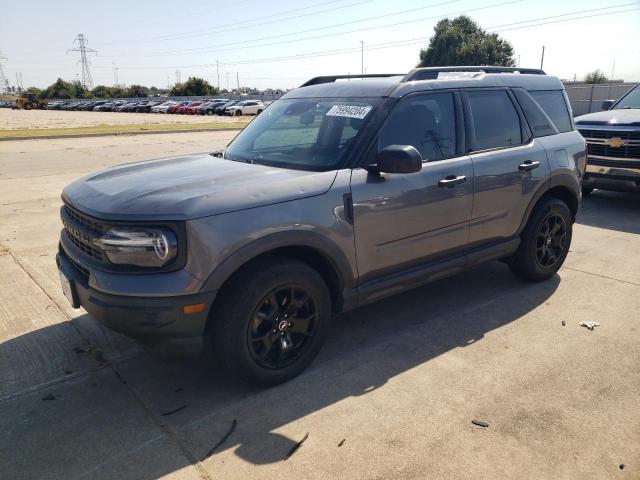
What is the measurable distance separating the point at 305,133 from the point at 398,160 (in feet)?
3.07

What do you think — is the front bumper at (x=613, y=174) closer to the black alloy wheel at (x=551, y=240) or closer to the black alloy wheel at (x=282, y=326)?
the black alloy wheel at (x=551, y=240)

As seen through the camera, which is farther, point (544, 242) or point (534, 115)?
point (544, 242)

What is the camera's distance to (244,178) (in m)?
3.28

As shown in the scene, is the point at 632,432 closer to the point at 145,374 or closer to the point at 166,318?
the point at 166,318

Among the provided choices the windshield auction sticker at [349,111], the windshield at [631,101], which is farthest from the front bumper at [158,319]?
the windshield at [631,101]

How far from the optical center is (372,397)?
10.4 feet

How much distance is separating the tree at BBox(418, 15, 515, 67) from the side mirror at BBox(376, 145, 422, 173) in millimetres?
71633

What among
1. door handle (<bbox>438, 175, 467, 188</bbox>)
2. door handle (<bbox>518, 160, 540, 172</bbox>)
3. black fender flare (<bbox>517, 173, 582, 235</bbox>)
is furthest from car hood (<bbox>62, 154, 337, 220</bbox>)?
black fender flare (<bbox>517, 173, 582, 235</bbox>)

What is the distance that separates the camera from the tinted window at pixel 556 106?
4883 mm

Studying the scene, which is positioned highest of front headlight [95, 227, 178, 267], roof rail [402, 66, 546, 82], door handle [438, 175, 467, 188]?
roof rail [402, 66, 546, 82]

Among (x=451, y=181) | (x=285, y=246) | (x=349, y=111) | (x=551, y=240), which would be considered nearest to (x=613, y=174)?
(x=551, y=240)

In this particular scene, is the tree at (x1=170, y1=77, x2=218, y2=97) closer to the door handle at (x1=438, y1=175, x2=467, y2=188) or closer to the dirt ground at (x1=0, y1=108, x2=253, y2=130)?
the dirt ground at (x1=0, y1=108, x2=253, y2=130)

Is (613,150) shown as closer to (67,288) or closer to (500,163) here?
(500,163)

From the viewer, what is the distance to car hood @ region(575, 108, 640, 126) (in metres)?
7.81
